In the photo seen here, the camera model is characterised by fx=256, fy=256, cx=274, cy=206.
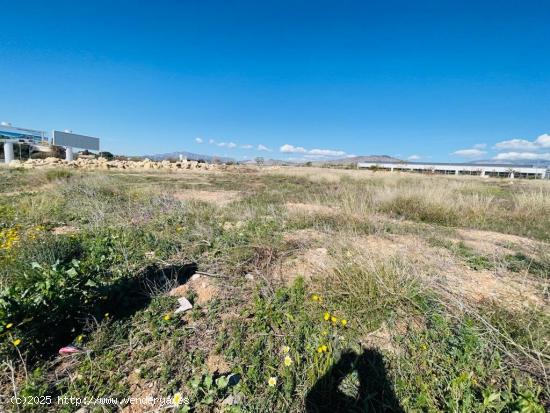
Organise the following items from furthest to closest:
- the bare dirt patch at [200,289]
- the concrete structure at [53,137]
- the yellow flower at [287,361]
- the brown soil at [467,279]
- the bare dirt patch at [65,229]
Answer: the concrete structure at [53,137] → the bare dirt patch at [65,229] → the bare dirt patch at [200,289] → the brown soil at [467,279] → the yellow flower at [287,361]

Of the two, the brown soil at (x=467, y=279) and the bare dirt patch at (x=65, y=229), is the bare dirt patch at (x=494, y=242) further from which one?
the bare dirt patch at (x=65, y=229)

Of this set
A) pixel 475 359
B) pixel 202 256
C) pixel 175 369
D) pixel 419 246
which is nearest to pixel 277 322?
pixel 175 369

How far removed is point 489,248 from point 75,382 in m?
5.00

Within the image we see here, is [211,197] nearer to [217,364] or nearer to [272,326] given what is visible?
[272,326]

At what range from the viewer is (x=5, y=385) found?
5.03 feet

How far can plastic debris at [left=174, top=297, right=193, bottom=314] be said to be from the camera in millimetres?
2277

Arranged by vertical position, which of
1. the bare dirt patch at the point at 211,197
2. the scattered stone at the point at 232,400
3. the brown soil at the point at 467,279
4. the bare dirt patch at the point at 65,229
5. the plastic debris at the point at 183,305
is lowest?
the scattered stone at the point at 232,400

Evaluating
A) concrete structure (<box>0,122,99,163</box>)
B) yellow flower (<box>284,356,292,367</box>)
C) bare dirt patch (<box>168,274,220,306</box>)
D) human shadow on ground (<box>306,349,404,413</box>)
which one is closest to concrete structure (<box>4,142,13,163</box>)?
concrete structure (<box>0,122,99,163</box>)

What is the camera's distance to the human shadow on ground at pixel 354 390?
1.46 meters

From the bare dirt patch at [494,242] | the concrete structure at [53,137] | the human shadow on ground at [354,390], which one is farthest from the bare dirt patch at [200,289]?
the concrete structure at [53,137]

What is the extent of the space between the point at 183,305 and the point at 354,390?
1.55 meters

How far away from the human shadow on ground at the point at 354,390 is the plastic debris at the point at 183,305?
4.21 ft

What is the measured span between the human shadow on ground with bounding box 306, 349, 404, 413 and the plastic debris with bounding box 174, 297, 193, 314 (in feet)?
4.21

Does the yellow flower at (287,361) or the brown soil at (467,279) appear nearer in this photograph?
the yellow flower at (287,361)
